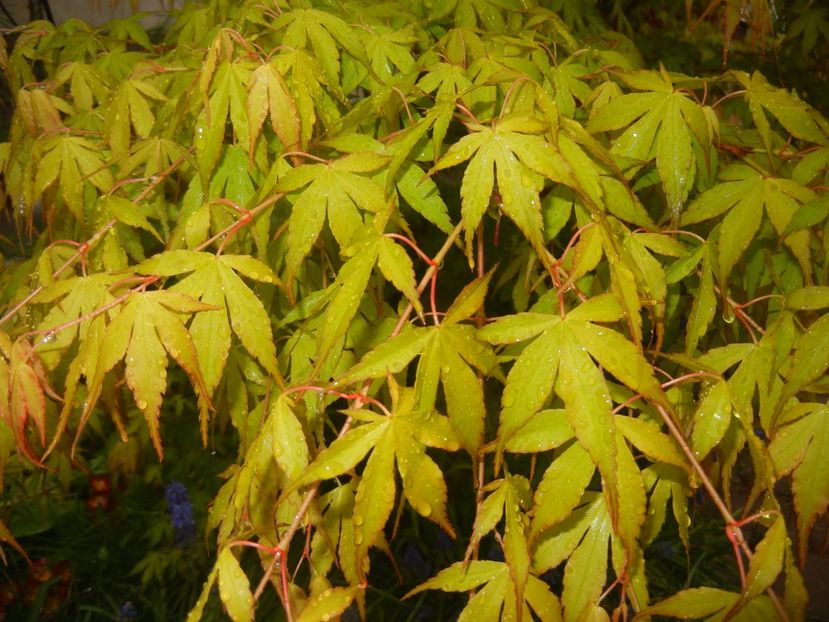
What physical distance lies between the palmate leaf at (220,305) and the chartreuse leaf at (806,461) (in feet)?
2.07

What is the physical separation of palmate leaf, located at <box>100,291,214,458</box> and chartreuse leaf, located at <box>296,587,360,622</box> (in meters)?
0.24

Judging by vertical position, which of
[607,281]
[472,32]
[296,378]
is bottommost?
[296,378]

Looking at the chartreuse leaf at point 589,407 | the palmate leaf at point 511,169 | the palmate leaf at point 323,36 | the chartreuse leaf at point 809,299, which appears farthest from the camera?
A: the palmate leaf at point 323,36

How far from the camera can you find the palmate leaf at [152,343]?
0.73 meters

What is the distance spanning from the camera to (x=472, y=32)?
119 centimetres

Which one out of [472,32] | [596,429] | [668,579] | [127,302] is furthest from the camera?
[668,579]

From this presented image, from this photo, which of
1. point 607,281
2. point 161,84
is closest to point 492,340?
point 607,281

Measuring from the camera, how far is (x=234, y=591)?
0.66 meters

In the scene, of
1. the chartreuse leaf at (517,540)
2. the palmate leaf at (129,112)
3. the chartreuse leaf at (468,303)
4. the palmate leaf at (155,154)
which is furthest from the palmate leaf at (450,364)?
the palmate leaf at (129,112)

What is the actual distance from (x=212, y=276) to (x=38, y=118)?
2.43 feet

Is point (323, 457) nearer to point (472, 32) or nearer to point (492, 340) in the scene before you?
point (492, 340)

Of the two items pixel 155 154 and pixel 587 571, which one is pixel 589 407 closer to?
pixel 587 571

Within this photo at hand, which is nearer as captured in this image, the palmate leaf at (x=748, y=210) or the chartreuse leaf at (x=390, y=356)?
the chartreuse leaf at (x=390, y=356)

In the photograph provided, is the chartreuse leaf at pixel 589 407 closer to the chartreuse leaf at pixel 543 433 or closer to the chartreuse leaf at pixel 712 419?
the chartreuse leaf at pixel 543 433
